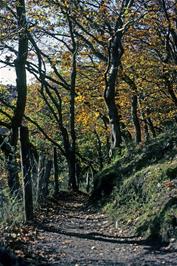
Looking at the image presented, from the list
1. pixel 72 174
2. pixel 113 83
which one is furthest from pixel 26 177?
pixel 72 174

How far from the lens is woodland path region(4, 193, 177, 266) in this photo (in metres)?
6.89

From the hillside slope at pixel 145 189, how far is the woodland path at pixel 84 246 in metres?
0.35

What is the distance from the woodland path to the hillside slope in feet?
1.13

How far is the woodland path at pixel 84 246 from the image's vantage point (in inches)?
271

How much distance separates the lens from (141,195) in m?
10.0

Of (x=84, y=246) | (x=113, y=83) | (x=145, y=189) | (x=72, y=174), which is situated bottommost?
(x=84, y=246)

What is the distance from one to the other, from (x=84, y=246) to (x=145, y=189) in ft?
7.96

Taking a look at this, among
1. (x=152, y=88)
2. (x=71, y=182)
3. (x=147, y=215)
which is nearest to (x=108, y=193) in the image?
(x=147, y=215)

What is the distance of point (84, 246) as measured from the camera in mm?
8008

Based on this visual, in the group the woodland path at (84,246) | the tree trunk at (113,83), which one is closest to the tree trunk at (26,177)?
the woodland path at (84,246)

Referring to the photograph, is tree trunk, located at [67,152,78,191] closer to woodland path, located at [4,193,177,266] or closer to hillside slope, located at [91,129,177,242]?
hillside slope, located at [91,129,177,242]

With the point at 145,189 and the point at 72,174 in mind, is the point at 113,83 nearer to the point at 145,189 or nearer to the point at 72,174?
the point at 72,174

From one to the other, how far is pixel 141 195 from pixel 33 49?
51.5 ft

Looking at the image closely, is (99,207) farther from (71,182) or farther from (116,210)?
(71,182)
